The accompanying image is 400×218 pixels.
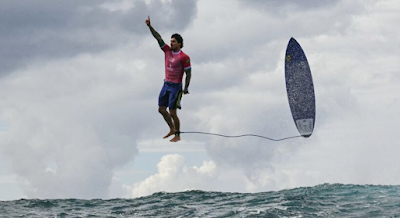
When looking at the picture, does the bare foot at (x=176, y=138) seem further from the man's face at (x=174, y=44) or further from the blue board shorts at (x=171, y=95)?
the man's face at (x=174, y=44)

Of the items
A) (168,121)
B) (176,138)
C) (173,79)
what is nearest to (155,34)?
(173,79)

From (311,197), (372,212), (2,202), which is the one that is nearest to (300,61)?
(311,197)

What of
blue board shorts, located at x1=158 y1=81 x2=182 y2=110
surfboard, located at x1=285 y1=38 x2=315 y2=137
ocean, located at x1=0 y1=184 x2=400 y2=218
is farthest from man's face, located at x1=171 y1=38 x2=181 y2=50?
surfboard, located at x1=285 y1=38 x2=315 y2=137

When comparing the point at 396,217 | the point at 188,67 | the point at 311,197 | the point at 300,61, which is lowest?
the point at 396,217

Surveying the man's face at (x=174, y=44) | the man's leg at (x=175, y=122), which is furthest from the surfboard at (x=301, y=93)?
the man's face at (x=174, y=44)

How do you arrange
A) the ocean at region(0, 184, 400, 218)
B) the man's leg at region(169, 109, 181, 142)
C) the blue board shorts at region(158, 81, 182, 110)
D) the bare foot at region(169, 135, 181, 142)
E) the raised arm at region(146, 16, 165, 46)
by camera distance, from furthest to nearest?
the ocean at region(0, 184, 400, 218) < the bare foot at region(169, 135, 181, 142) < the man's leg at region(169, 109, 181, 142) < the blue board shorts at region(158, 81, 182, 110) < the raised arm at region(146, 16, 165, 46)

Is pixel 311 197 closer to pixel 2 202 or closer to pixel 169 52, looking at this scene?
pixel 169 52

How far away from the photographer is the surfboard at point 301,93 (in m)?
22.8

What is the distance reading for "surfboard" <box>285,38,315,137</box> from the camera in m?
22.8

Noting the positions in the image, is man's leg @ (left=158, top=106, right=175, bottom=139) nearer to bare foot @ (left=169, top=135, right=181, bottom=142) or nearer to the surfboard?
bare foot @ (left=169, top=135, right=181, bottom=142)

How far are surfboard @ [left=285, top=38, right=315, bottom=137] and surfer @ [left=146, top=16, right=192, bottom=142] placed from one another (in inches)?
243

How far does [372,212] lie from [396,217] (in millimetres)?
1061

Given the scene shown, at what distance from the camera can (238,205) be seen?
21.3 metres

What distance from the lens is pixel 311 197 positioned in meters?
22.5
